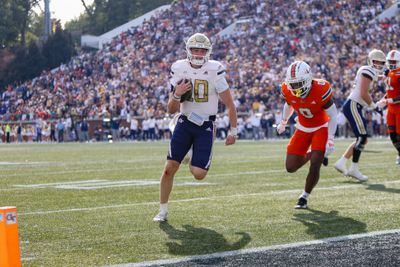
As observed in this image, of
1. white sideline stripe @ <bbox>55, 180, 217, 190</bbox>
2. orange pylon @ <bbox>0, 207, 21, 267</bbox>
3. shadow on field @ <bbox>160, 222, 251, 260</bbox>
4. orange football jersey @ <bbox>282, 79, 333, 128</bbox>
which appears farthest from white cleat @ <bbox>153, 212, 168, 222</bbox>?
white sideline stripe @ <bbox>55, 180, 217, 190</bbox>

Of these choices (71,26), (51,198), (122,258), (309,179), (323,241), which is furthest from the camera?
(71,26)

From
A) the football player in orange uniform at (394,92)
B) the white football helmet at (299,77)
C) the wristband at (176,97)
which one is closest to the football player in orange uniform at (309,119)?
the white football helmet at (299,77)

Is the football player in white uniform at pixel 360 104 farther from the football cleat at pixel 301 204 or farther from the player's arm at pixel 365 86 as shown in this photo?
the football cleat at pixel 301 204

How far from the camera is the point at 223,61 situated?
1518 inches

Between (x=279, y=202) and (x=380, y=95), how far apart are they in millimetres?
23705

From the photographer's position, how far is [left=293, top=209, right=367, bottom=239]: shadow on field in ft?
21.6

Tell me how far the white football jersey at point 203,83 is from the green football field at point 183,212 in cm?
98

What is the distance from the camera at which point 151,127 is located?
37062 millimetres

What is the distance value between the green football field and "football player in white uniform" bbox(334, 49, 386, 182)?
0.22 meters

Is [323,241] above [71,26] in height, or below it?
below

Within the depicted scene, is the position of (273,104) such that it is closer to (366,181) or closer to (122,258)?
(366,181)

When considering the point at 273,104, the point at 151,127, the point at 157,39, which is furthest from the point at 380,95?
the point at 157,39

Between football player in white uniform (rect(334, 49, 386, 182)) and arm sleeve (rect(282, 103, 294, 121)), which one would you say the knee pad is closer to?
football player in white uniform (rect(334, 49, 386, 182))

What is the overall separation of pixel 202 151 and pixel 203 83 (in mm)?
614
